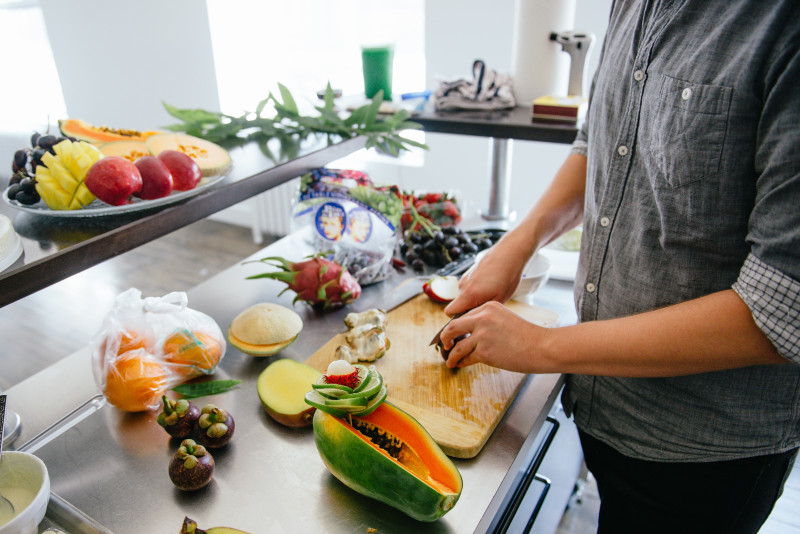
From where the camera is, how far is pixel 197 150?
109cm

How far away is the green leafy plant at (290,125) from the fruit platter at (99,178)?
32 centimetres

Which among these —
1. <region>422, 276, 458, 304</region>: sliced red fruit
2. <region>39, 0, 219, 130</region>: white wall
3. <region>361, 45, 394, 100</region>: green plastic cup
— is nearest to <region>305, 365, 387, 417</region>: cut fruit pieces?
<region>422, 276, 458, 304</region>: sliced red fruit

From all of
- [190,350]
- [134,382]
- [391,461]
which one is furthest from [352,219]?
[391,461]

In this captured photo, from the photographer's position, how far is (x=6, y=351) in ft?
9.75

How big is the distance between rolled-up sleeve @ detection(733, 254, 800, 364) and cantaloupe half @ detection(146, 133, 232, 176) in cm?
89

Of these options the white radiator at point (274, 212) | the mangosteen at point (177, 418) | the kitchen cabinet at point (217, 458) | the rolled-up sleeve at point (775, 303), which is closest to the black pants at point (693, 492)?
the kitchen cabinet at point (217, 458)

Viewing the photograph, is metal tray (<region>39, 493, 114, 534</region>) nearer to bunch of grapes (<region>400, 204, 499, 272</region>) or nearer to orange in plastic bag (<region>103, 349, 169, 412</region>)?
orange in plastic bag (<region>103, 349, 169, 412</region>)

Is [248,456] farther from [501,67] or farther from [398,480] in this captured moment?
[501,67]

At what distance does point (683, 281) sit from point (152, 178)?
85 centimetres

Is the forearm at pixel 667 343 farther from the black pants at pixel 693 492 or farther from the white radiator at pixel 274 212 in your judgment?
the white radiator at pixel 274 212

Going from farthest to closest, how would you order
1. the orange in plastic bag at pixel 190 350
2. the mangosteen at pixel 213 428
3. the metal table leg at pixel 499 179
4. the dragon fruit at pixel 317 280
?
1. the metal table leg at pixel 499 179
2. the dragon fruit at pixel 317 280
3. the orange in plastic bag at pixel 190 350
4. the mangosteen at pixel 213 428

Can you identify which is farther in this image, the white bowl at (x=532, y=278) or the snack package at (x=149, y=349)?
the white bowl at (x=532, y=278)

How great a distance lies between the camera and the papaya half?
2.36 feet

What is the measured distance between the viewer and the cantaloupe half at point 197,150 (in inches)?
41.2
